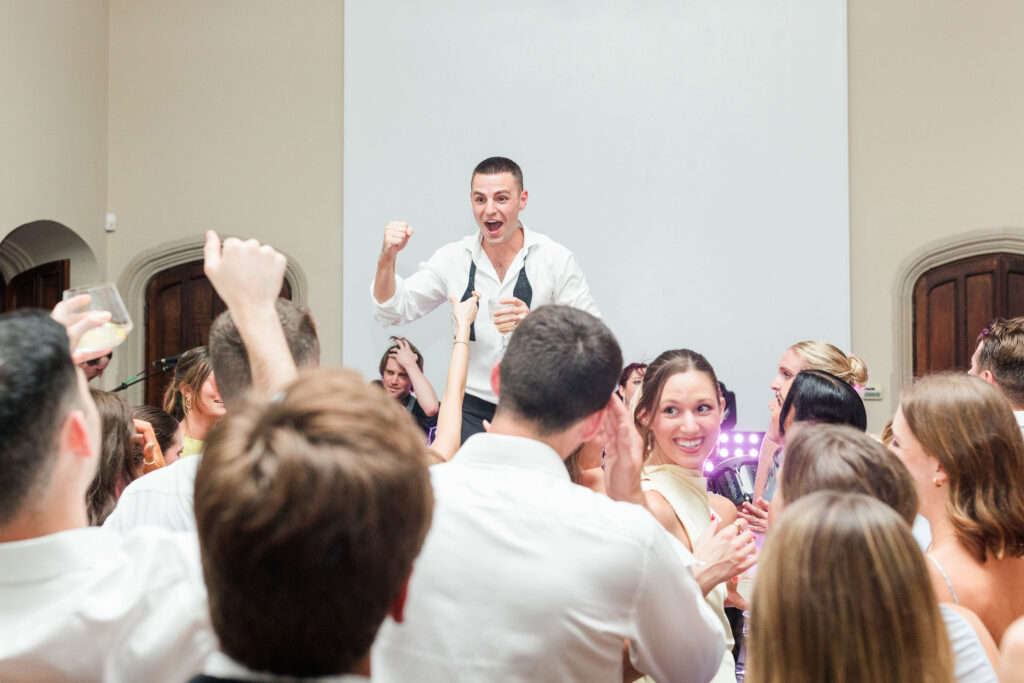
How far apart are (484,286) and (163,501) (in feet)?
10.6

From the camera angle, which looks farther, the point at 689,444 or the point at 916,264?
the point at 916,264

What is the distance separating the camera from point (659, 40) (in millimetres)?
7121

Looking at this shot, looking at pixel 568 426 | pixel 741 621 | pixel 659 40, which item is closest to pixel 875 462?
pixel 568 426

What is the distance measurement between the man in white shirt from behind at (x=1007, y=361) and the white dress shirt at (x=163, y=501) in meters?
2.58

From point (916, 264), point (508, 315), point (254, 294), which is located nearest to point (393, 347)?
point (508, 315)

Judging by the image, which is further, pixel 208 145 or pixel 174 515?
pixel 208 145

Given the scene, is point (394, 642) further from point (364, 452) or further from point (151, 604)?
point (364, 452)

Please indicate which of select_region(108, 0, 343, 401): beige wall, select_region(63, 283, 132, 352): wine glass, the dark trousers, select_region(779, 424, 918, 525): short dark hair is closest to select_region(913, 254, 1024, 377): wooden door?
the dark trousers

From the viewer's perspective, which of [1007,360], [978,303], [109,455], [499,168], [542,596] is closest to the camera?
[542,596]

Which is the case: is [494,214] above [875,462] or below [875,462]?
above

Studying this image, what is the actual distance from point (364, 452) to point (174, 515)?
1142mm

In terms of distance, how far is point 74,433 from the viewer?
1323mm

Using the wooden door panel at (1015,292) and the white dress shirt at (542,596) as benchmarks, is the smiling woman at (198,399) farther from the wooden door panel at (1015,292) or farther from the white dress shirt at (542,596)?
the wooden door panel at (1015,292)

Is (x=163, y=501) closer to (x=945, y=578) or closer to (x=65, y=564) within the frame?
(x=65, y=564)
